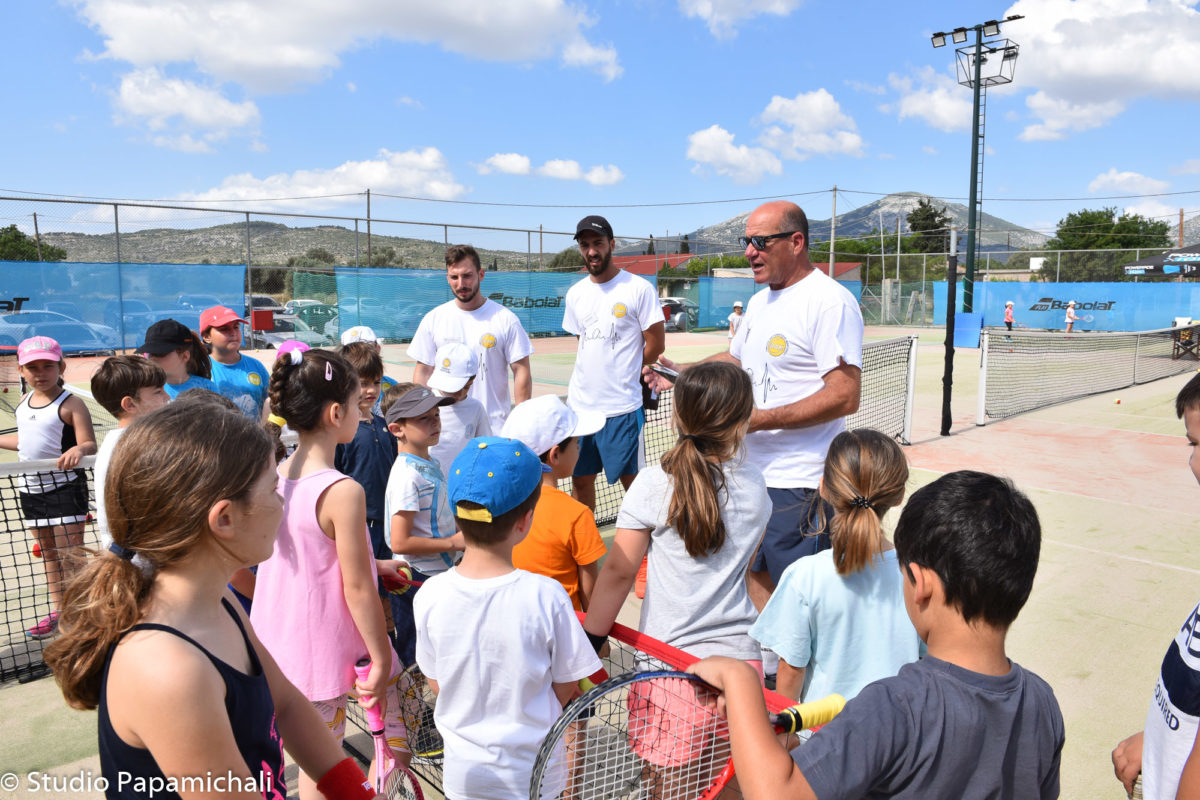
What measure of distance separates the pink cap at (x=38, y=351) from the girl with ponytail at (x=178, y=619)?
346cm

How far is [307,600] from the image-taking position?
2363 millimetres

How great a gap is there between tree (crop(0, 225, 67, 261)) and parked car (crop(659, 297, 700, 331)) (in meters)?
20.1

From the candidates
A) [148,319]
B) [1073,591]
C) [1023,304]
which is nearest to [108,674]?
[1073,591]

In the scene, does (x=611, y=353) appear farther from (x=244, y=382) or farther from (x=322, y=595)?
(x=322, y=595)

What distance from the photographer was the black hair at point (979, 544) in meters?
1.36

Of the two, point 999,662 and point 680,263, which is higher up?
point 680,263

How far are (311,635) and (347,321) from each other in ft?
60.6

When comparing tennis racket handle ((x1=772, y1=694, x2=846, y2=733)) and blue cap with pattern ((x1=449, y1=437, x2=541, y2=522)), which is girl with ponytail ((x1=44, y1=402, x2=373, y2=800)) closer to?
blue cap with pattern ((x1=449, y1=437, x2=541, y2=522))

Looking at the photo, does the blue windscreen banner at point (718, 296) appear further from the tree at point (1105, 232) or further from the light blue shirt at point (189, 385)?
the tree at point (1105, 232)

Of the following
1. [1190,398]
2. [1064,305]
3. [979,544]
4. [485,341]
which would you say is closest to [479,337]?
[485,341]

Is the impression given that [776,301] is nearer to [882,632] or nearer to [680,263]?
[882,632]

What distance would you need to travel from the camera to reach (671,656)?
1.66 m

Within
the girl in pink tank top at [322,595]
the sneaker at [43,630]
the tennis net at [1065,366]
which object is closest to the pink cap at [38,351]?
the sneaker at [43,630]

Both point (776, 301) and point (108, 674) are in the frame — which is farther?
point (776, 301)
